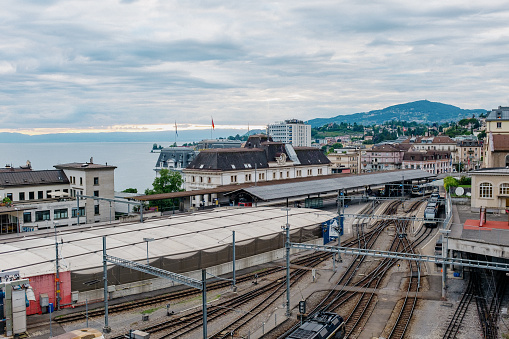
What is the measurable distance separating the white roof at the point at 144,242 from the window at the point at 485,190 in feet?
56.4

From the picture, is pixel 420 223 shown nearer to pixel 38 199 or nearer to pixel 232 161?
pixel 232 161

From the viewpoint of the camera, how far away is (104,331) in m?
26.7

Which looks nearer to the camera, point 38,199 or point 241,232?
point 241,232

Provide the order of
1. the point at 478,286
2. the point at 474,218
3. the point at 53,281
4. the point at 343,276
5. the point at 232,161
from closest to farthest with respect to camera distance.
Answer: the point at 53,281 → the point at 478,286 → the point at 343,276 → the point at 474,218 → the point at 232,161

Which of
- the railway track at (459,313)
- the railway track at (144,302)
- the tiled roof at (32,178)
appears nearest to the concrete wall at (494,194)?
the railway track at (459,313)

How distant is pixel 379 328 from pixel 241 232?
18517mm

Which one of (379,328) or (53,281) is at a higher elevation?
(53,281)

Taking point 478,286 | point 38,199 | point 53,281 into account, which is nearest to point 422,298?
point 478,286

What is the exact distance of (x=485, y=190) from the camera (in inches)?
2004

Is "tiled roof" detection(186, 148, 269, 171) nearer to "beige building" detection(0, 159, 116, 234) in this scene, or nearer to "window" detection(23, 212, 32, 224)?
"beige building" detection(0, 159, 116, 234)

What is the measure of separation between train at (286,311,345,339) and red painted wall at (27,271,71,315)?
635 inches

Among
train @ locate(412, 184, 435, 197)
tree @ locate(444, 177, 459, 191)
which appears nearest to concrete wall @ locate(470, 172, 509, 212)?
tree @ locate(444, 177, 459, 191)

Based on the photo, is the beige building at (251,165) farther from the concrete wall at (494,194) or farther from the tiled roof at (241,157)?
the concrete wall at (494,194)

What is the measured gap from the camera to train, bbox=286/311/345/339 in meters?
22.4
